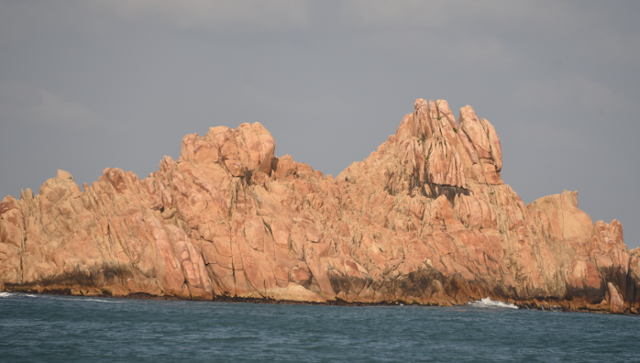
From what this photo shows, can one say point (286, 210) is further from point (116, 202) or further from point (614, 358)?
point (614, 358)

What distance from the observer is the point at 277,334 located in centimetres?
5319

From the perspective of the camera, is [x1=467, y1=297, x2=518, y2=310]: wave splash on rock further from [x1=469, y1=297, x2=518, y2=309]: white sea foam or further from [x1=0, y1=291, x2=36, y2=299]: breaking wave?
[x1=0, y1=291, x2=36, y2=299]: breaking wave

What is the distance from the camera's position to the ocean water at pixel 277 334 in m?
42.8

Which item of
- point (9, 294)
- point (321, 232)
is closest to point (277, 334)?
point (321, 232)

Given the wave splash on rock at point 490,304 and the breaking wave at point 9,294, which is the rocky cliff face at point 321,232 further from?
the breaking wave at point 9,294

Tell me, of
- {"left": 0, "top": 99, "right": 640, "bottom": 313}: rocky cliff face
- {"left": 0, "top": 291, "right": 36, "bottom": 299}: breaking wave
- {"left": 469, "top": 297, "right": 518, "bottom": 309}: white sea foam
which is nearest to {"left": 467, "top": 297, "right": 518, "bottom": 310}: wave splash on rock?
{"left": 469, "top": 297, "right": 518, "bottom": 309}: white sea foam

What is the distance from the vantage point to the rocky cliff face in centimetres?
8006

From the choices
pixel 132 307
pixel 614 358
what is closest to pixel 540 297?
pixel 614 358

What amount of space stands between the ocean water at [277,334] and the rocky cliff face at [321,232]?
19.8 ft

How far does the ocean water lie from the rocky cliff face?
604 centimetres

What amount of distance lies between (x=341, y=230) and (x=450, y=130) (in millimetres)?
32876

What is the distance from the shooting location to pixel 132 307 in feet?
217

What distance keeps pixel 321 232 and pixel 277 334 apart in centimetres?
3848

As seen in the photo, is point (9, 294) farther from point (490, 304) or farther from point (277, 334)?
point (490, 304)
